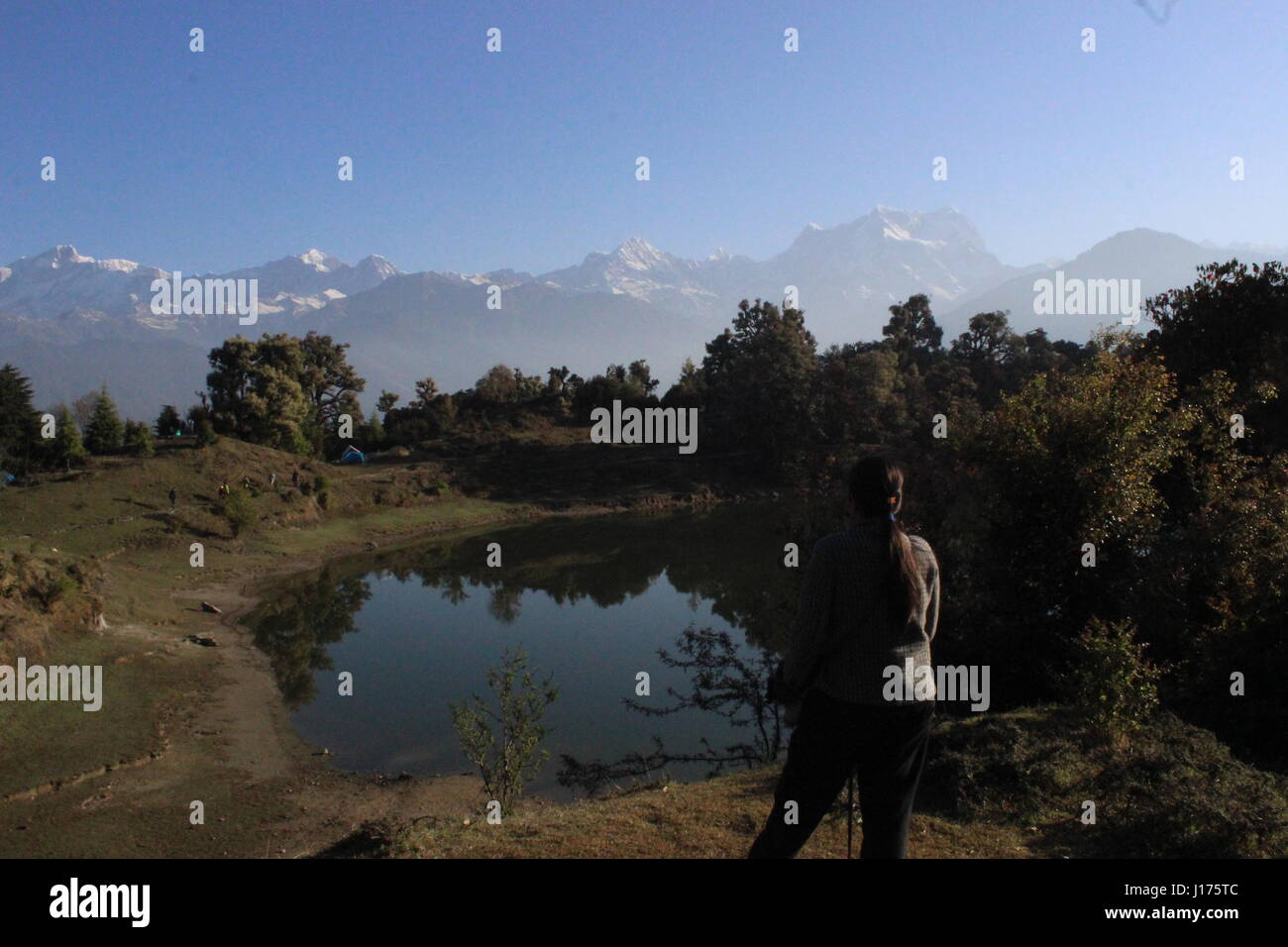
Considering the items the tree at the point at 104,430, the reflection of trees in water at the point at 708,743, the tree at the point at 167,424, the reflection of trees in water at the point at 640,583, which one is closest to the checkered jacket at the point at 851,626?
the reflection of trees in water at the point at 640,583

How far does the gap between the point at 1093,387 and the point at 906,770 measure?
7.78 meters

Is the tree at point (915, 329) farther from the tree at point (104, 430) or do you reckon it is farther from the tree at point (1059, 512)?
the tree at point (1059, 512)

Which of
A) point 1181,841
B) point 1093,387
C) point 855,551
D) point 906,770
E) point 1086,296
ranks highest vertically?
point 1086,296

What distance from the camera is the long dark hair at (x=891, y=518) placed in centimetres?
331

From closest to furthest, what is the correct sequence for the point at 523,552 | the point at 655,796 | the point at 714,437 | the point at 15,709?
the point at 655,796, the point at 15,709, the point at 523,552, the point at 714,437

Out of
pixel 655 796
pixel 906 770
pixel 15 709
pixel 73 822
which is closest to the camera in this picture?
pixel 906 770

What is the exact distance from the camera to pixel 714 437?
A: 57.5 meters

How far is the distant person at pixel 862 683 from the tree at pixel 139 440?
3830 centimetres

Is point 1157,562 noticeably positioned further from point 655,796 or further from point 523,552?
point 523,552

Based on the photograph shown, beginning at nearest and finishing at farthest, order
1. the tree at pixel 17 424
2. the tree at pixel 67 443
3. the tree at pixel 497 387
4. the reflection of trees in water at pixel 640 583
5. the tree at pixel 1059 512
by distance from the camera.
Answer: the tree at pixel 1059 512, the reflection of trees in water at pixel 640 583, the tree at pixel 17 424, the tree at pixel 67 443, the tree at pixel 497 387

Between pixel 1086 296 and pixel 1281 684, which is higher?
pixel 1086 296

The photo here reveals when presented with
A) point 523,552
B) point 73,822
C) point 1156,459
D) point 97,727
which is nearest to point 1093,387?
point 1156,459

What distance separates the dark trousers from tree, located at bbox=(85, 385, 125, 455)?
40.3m

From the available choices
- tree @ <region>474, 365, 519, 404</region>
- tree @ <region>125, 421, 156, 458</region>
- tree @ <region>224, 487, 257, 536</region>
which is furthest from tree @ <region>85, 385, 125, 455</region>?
tree @ <region>474, 365, 519, 404</region>
